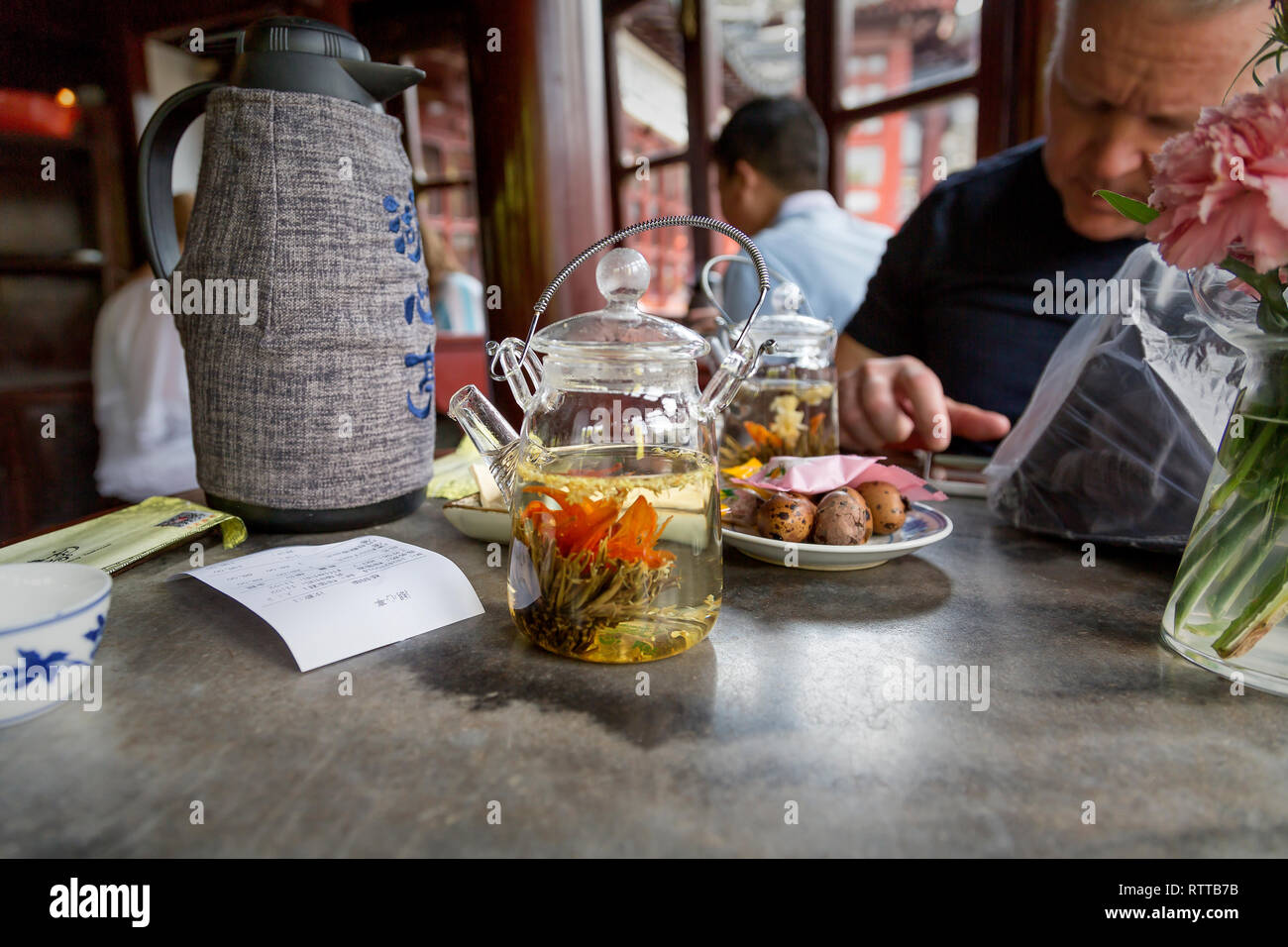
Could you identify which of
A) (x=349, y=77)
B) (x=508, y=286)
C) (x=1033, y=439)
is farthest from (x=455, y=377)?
(x=1033, y=439)

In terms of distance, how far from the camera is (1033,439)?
2.94 ft

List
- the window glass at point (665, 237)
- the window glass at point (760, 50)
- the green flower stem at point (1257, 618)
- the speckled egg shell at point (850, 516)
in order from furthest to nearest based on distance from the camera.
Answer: the window glass at point (665, 237), the window glass at point (760, 50), the speckled egg shell at point (850, 516), the green flower stem at point (1257, 618)

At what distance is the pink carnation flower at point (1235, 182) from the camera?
469mm

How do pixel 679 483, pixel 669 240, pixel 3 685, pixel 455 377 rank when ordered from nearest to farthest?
pixel 3 685 < pixel 679 483 < pixel 455 377 < pixel 669 240

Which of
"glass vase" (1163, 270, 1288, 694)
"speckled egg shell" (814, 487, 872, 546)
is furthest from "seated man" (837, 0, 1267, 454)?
"glass vase" (1163, 270, 1288, 694)

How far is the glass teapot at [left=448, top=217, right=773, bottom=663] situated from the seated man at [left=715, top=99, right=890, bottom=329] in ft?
5.82

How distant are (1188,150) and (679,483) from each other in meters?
0.40

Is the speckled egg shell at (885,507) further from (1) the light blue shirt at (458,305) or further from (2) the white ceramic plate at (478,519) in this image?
(1) the light blue shirt at (458,305)

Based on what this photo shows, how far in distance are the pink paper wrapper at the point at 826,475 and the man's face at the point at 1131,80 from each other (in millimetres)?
809

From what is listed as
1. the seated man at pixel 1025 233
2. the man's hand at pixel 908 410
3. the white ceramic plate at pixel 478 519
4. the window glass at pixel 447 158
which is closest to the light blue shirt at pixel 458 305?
the window glass at pixel 447 158

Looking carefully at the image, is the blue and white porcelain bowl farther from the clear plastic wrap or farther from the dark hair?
the dark hair

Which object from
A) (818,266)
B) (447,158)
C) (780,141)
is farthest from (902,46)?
(447,158)
